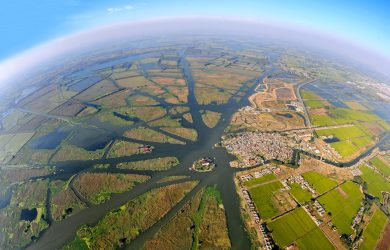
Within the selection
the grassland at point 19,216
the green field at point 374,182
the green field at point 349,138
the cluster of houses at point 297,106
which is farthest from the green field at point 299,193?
Result: the grassland at point 19,216

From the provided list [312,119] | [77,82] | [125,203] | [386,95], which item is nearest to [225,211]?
[125,203]

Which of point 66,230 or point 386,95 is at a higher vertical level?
point 66,230

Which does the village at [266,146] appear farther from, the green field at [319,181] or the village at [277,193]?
the green field at [319,181]

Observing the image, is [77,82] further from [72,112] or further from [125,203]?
[125,203]

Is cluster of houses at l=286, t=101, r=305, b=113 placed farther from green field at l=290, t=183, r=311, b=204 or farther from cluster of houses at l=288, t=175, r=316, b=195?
green field at l=290, t=183, r=311, b=204

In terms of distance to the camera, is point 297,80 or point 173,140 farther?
point 297,80

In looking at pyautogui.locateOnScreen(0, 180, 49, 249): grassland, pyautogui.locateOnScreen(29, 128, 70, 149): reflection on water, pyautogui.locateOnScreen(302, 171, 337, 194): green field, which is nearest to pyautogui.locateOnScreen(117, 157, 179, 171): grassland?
pyautogui.locateOnScreen(0, 180, 49, 249): grassland
